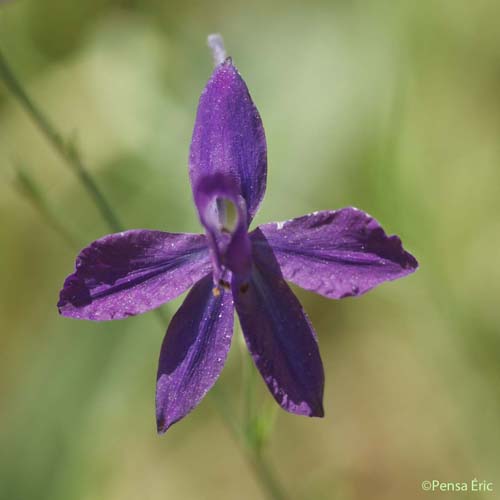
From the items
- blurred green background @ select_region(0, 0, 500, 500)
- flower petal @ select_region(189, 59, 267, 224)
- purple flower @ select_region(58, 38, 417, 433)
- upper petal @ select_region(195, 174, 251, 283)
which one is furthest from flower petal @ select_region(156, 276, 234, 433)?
blurred green background @ select_region(0, 0, 500, 500)

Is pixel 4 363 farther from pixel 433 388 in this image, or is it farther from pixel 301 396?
pixel 301 396

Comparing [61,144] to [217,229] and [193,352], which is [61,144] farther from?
[193,352]

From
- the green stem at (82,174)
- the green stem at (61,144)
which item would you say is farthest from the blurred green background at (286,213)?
the green stem at (61,144)

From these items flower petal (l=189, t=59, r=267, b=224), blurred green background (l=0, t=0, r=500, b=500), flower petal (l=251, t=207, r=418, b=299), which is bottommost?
blurred green background (l=0, t=0, r=500, b=500)

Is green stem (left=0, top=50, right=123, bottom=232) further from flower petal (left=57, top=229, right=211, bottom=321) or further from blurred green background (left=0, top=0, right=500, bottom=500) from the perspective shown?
blurred green background (left=0, top=0, right=500, bottom=500)

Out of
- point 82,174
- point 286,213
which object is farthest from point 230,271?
point 286,213

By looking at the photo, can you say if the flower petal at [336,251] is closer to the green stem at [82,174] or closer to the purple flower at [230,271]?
the purple flower at [230,271]

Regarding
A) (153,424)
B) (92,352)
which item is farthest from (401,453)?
(92,352)
